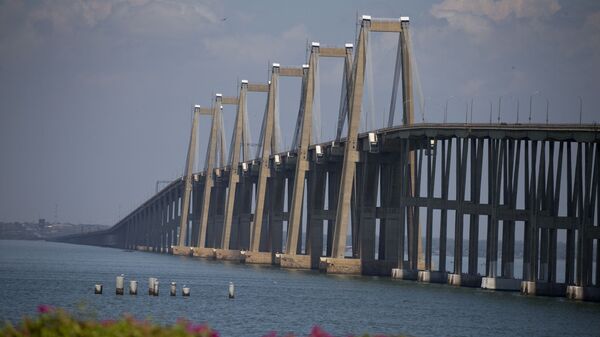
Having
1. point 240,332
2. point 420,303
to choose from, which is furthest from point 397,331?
point 420,303

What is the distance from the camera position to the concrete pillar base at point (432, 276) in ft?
318

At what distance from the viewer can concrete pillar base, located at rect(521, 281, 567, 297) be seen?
82.2 m

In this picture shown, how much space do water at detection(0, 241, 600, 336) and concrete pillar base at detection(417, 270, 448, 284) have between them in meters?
1.42

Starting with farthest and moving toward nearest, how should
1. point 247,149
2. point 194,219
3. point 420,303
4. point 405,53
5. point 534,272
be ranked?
1. point 194,219
2. point 247,149
3. point 405,53
4. point 534,272
5. point 420,303

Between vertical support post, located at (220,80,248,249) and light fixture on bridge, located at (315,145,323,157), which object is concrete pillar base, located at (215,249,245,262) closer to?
vertical support post, located at (220,80,248,249)

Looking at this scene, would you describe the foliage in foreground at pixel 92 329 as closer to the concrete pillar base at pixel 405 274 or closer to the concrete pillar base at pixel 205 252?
the concrete pillar base at pixel 405 274

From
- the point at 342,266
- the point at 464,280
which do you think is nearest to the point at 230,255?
the point at 342,266

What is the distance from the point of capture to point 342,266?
111250 millimetres

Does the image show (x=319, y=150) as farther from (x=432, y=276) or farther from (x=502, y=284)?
(x=502, y=284)

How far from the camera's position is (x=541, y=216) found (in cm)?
8362

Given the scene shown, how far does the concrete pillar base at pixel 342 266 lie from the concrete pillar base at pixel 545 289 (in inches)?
1165

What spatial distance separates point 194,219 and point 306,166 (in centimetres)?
7047

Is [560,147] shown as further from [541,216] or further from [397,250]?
[397,250]

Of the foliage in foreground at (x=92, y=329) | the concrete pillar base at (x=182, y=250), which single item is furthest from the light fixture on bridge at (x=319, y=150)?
the foliage in foreground at (x=92, y=329)
